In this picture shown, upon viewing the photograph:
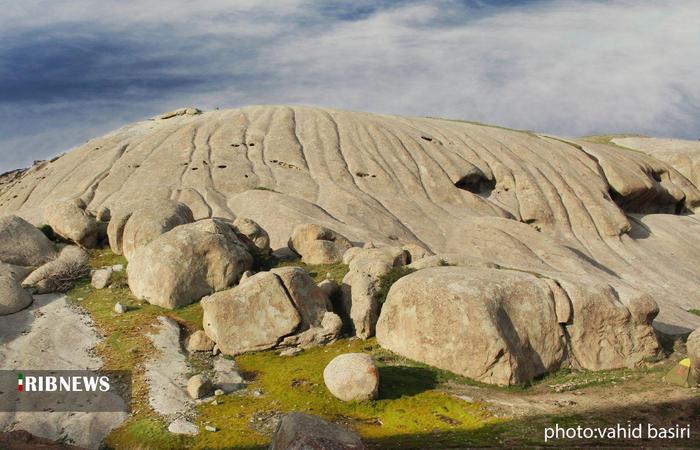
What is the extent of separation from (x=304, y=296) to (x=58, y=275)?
1758 cm

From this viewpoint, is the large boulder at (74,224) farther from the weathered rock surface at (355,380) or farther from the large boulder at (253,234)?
the weathered rock surface at (355,380)

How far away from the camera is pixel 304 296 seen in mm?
34781

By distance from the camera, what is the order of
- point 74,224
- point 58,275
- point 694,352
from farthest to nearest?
point 74,224 < point 58,275 < point 694,352

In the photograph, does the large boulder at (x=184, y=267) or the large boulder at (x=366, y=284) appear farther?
the large boulder at (x=184, y=267)

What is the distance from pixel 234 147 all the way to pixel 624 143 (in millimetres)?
75789

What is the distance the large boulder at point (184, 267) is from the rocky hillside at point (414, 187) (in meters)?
10.8

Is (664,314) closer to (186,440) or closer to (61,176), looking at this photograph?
(186,440)

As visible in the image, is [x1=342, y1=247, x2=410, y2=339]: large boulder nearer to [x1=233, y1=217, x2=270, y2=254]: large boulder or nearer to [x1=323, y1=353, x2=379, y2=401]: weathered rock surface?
[x1=323, y1=353, x2=379, y2=401]: weathered rock surface

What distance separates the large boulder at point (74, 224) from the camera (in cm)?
4762

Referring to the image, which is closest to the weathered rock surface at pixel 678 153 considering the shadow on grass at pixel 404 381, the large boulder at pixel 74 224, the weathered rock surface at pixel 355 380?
the shadow on grass at pixel 404 381

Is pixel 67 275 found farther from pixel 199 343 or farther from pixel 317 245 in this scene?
pixel 317 245

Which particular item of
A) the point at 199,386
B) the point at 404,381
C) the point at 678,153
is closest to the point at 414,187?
the point at 404,381

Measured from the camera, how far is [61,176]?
72.2 m

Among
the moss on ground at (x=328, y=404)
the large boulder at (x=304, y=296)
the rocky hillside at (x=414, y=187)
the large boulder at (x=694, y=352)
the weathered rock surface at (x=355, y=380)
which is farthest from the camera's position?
the rocky hillside at (x=414, y=187)
